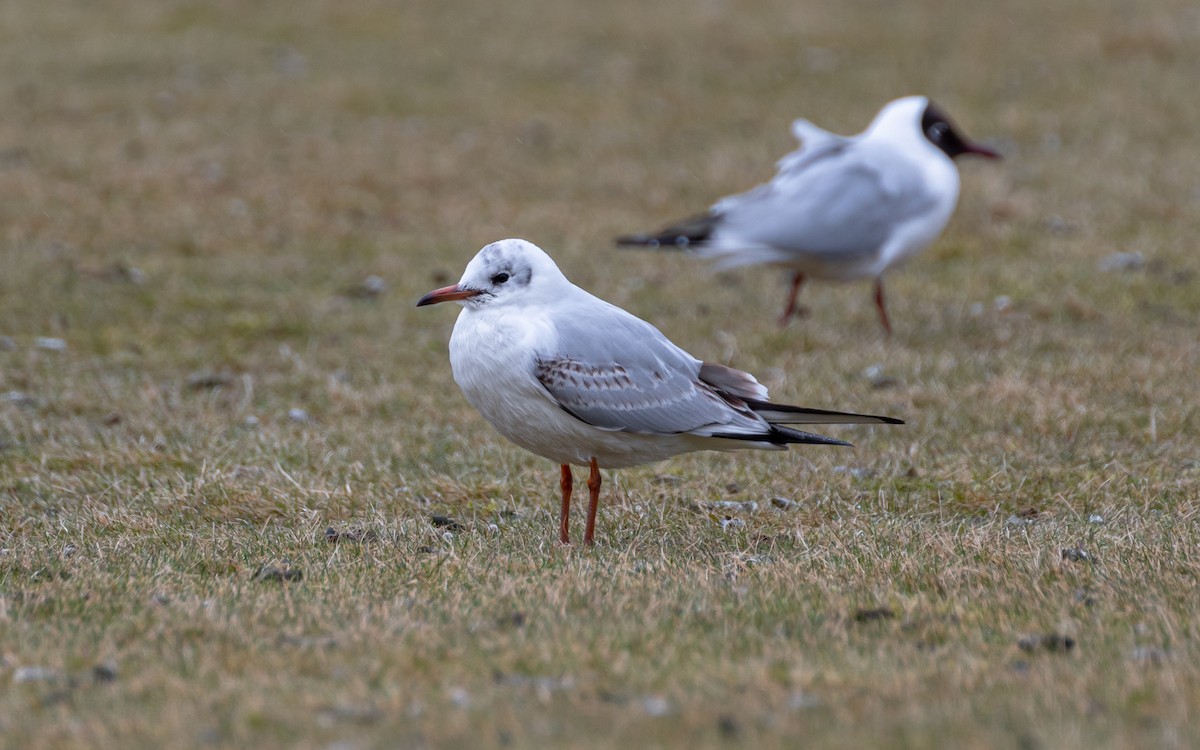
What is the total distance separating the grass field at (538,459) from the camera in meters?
3.74

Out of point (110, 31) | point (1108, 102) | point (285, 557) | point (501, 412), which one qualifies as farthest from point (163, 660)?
point (110, 31)

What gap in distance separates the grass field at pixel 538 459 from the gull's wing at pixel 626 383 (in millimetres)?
463

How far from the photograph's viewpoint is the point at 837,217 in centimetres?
922

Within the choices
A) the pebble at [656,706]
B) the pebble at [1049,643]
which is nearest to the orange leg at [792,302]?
the pebble at [1049,643]

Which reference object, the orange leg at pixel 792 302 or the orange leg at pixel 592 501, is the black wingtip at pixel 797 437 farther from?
the orange leg at pixel 792 302

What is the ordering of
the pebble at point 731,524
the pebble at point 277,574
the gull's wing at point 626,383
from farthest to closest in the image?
the pebble at point 731,524
the gull's wing at point 626,383
the pebble at point 277,574

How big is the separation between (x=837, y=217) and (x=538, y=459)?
3187 mm

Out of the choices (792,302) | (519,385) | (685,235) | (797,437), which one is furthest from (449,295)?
(792,302)

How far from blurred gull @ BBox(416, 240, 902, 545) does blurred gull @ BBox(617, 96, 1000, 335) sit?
146 inches

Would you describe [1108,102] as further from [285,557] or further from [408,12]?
[285,557]

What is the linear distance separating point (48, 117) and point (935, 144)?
8.80 metres

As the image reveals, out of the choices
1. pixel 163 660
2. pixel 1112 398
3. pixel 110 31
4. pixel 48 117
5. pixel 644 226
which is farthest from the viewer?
pixel 110 31

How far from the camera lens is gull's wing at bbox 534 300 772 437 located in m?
5.17

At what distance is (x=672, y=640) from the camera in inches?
161
